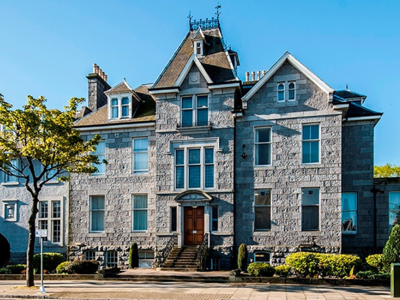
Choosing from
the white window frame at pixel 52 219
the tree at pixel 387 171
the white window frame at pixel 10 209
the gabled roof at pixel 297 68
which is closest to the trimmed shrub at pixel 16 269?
the white window frame at pixel 52 219

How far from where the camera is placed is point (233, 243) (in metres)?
24.6

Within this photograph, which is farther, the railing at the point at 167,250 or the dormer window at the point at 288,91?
the dormer window at the point at 288,91

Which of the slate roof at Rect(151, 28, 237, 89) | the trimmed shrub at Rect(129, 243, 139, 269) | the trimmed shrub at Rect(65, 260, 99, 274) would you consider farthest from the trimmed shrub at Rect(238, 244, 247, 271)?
the slate roof at Rect(151, 28, 237, 89)

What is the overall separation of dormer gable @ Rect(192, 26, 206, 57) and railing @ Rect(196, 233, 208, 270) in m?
11.1

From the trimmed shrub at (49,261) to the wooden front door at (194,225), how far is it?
7308 mm

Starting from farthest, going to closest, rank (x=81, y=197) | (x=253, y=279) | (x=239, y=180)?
1. (x=81, y=197)
2. (x=239, y=180)
3. (x=253, y=279)

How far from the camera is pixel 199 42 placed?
2781 centimetres

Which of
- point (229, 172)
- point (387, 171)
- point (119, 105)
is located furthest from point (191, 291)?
point (387, 171)

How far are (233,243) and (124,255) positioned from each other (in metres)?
6.68

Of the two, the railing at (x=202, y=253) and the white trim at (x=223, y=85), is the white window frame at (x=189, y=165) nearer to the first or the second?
the railing at (x=202, y=253)

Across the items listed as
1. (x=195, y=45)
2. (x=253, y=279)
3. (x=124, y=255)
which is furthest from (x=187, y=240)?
(x=195, y=45)

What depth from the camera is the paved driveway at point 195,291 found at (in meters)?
16.4

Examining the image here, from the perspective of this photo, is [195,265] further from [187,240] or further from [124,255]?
[124,255]

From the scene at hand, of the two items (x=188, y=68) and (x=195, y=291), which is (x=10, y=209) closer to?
(x=188, y=68)
